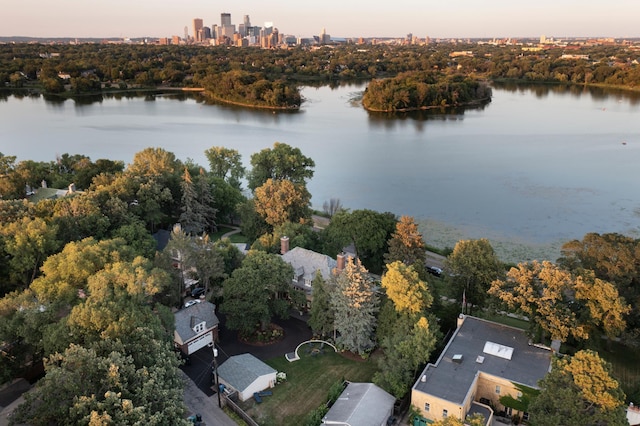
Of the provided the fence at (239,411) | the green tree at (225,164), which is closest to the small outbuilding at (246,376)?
the fence at (239,411)

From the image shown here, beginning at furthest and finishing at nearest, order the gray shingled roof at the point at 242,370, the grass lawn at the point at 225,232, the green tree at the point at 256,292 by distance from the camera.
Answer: the grass lawn at the point at 225,232
the green tree at the point at 256,292
the gray shingled roof at the point at 242,370

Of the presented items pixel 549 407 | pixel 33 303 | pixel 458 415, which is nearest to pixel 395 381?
pixel 458 415

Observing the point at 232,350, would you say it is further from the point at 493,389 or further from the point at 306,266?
the point at 493,389

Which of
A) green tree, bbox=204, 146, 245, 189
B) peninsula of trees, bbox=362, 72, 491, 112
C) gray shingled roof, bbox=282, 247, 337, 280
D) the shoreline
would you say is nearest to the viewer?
gray shingled roof, bbox=282, 247, 337, 280

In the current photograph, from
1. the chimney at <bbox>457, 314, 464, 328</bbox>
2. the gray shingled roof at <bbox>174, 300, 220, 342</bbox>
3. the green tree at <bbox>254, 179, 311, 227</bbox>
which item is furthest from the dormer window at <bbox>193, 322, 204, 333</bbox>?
the chimney at <bbox>457, 314, 464, 328</bbox>

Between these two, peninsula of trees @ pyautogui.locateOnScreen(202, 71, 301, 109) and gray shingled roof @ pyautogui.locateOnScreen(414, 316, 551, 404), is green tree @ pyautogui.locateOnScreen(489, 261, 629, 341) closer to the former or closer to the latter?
gray shingled roof @ pyautogui.locateOnScreen(414, 316, 551, 404)

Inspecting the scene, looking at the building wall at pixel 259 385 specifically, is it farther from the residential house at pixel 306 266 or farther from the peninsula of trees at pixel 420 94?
the peninsula of trees at pixel 420 94

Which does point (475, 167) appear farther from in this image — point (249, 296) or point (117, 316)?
point (117, 316)
